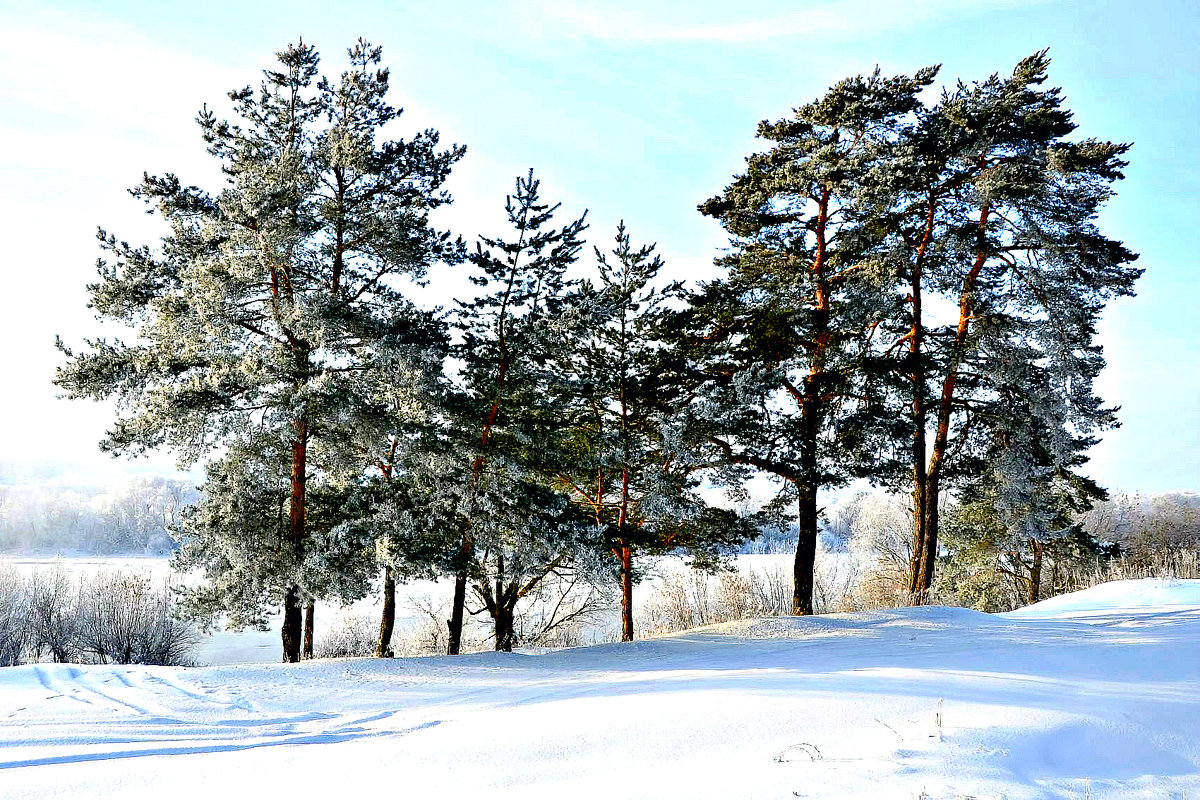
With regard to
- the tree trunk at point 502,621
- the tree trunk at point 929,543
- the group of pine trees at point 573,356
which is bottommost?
the tree trunk at point 502,621

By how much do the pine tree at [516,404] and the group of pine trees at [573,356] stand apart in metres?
0.05

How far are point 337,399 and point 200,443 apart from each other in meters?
2.44

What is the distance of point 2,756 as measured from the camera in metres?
4.96

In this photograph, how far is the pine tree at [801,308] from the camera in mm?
13938

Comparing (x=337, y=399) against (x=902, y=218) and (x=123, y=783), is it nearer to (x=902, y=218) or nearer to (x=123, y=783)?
(x=123, y=783)

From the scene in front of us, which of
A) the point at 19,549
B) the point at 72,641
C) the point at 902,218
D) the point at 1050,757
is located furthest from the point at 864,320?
the point at 19,549

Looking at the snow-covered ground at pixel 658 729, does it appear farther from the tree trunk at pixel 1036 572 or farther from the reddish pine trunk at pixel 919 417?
the tree trunk at pixel 1036 572

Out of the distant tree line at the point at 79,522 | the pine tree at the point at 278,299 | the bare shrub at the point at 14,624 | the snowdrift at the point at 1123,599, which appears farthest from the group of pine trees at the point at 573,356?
the distant tree line at the point at 79,522

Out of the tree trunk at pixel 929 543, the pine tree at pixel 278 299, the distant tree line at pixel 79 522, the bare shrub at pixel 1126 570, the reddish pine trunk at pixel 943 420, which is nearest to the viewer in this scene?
the pine tree at pixel 278 299

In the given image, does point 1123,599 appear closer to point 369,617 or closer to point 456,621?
point 456,621

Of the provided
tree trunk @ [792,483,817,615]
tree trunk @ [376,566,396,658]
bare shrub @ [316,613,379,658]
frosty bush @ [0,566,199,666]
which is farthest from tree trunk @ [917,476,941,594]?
frosty bush @ [0,566,199,666]

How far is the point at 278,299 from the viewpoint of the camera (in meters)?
11.7

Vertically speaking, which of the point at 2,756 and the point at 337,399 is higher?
the point at 337,399

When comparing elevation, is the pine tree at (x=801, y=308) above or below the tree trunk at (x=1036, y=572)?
above
